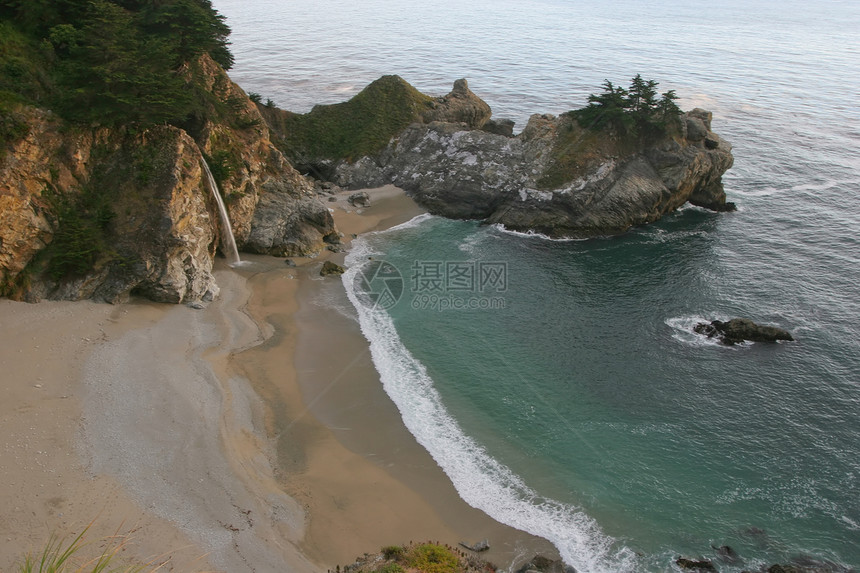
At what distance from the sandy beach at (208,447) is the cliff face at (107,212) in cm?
157

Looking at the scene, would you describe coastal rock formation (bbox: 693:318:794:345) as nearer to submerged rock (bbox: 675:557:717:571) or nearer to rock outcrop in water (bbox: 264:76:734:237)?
rock outcrop in water (bbox: 264:76:734:237)

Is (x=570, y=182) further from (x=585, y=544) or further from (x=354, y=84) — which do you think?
(x=354, y=84)

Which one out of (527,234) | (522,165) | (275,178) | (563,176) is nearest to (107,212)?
(275,178)

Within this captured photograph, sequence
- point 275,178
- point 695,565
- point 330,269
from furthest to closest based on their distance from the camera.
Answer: point 275,178, point 330,269, point 695,565

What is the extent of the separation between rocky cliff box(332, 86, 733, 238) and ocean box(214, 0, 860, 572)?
2042 mm

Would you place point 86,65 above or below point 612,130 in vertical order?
above

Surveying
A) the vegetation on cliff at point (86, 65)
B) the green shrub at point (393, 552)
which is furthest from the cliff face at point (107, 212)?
the green shrub at point (393, 552)

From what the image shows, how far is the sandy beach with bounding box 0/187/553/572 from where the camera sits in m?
21.4

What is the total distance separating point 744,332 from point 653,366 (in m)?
7.04

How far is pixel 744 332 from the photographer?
3659 cm

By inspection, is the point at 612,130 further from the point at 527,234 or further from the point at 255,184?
the point at 255,184

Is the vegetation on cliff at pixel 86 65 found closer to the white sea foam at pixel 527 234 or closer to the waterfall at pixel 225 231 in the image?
the waterfall at pixel 225 231

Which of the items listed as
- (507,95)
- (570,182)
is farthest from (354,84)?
(570,182)

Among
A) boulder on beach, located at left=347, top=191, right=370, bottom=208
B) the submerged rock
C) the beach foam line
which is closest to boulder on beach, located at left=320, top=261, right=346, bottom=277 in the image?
the beach foam line
